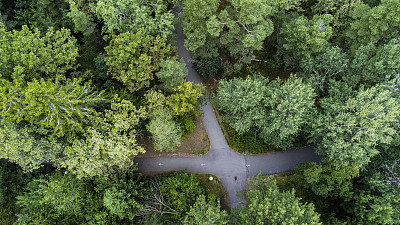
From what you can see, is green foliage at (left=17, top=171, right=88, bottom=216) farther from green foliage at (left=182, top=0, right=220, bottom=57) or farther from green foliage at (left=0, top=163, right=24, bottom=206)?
green foliage at (left=182, top=0, right=220, bottom=57)

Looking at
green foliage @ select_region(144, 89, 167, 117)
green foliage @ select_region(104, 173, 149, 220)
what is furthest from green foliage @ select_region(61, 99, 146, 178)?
green foliage @ select_region(104, 173, 149, 220)

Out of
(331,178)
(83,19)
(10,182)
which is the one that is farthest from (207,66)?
(10,182)

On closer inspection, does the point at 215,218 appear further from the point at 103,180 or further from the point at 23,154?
the point at 23,154

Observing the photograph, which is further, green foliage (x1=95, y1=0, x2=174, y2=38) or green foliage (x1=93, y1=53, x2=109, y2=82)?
green foliage (x1=93, y1=53, x2=109, y2=82)

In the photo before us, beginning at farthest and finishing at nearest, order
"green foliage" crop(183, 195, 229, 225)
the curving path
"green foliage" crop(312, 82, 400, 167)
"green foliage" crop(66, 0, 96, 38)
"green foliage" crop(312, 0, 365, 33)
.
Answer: the curving path, "green foliage" crop(312, 0, 365, 33), "green foliage" crop(66, 0, 96, 38), "green foliage" crop(183, 195, 229, 225), "green foliage" crop(312, 82, 400, 167)

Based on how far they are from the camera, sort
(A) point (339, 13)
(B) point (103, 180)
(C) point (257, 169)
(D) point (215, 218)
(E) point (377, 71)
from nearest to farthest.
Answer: (D) point (215, 218)
(E) point (377, 71)
(B) point (103, 180)
(A) point (339, 13)
(C) point (257, 169)

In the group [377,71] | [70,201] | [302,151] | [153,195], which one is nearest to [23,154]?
[70,201]


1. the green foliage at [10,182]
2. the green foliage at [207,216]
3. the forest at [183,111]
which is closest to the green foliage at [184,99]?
the forest at [183,111]
